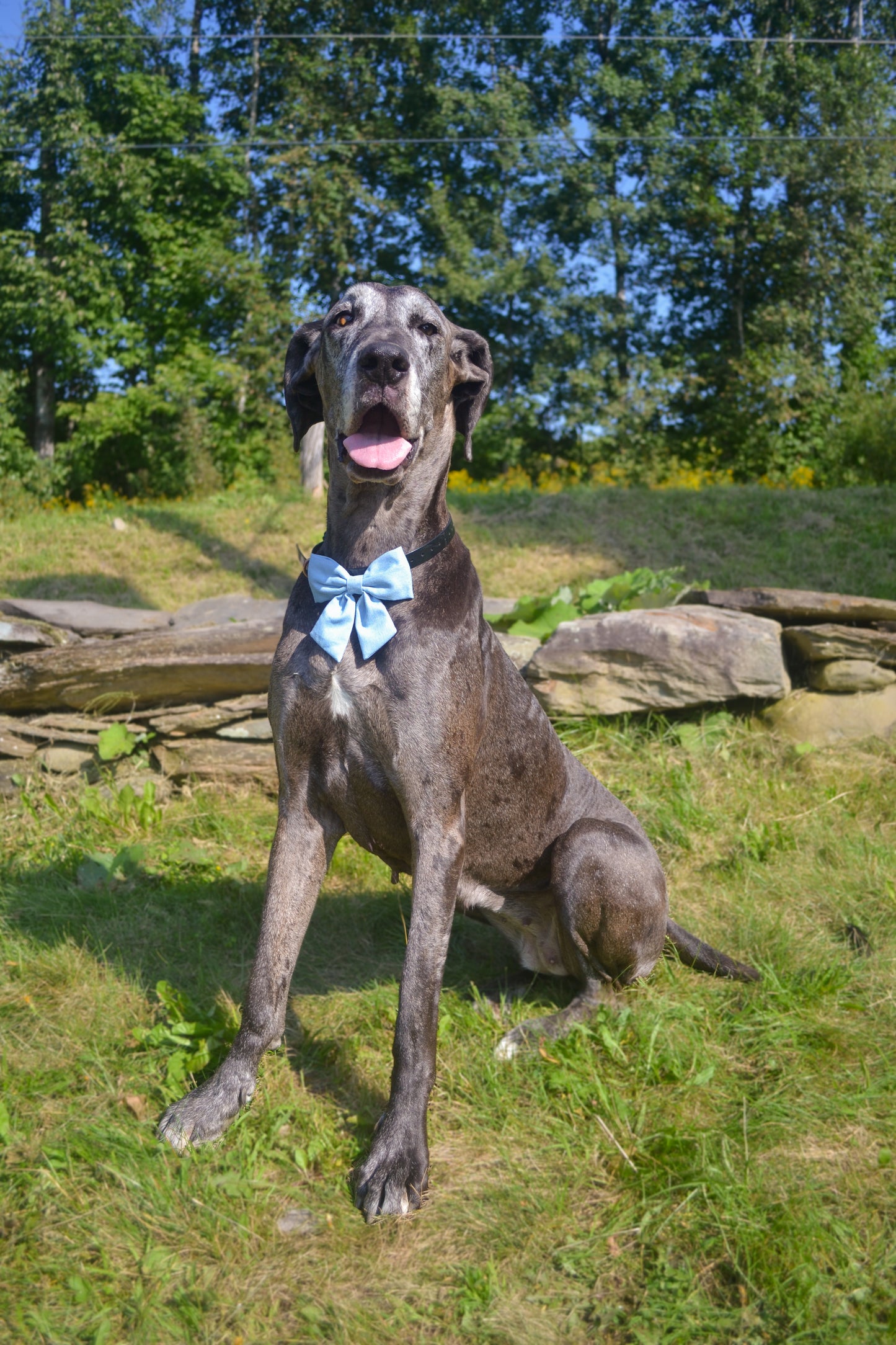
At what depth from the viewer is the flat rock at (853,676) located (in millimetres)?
5406

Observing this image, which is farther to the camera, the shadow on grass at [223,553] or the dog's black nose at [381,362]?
the shadow on grass at [223,553]

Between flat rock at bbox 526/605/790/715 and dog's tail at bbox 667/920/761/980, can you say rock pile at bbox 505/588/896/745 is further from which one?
dog's tail at bbox 667/920/761/980

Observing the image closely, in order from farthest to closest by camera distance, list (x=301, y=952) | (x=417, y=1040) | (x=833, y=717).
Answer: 1. (x=833, y=717)
2. (x=301, y=952)
3. (x=417, y=1040)

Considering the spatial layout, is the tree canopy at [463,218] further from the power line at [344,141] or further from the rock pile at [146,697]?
the rock pile at [146,697]

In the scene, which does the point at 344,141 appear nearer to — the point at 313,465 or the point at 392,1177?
the point at 313,465

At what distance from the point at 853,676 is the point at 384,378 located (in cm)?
393

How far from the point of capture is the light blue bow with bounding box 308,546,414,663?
2584 mm

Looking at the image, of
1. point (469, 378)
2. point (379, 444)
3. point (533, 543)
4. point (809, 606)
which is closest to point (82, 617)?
point (469, 378)

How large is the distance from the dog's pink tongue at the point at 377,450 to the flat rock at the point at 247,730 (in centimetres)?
290

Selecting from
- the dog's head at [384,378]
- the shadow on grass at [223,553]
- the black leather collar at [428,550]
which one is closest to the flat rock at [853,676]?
the dog's head at [384,378]

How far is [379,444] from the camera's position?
2545 mm

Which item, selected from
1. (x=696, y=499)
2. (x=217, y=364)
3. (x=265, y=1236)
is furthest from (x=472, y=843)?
(x=217, y=364)

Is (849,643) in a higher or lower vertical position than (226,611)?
higher

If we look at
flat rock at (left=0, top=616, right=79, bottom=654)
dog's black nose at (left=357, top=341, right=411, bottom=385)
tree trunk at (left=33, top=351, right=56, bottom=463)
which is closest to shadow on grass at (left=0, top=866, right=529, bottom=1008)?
flat rock at (left=0, top=616, right=79, bottom=654)
